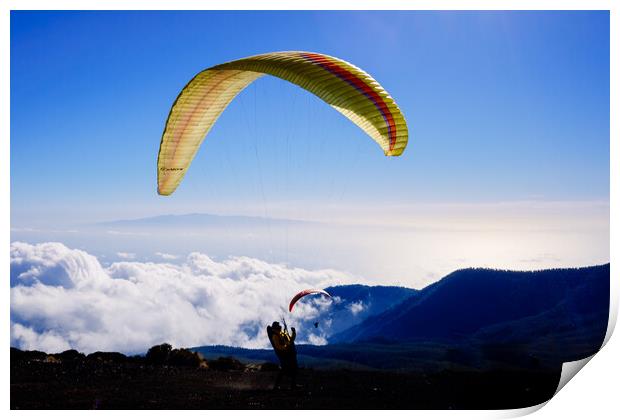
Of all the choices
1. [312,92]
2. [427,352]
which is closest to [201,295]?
[427,352]

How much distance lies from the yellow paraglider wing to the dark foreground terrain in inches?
135

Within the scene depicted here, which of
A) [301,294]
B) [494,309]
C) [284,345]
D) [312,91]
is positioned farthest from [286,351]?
[494,309]

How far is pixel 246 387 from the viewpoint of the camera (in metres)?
8.41

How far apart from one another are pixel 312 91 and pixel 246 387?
468 cm

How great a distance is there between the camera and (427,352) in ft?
48.0

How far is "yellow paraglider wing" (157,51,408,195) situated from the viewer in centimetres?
579

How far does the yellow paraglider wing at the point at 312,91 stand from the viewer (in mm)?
5793

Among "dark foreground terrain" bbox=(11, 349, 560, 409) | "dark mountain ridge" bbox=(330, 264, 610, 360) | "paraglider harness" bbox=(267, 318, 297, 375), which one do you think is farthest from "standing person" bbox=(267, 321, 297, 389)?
"dark mountain ridge" bbox=(330, 264, 610, 360)

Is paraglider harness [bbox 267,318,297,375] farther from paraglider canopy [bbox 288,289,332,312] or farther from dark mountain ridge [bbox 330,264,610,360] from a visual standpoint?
dark mountain ridge [bbox 330,264,610,360]

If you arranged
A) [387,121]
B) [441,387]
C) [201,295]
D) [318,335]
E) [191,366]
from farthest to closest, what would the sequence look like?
[201,295] < [318,335] < [191,366] < [441,387] < [387,121]

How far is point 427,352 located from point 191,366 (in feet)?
22.8

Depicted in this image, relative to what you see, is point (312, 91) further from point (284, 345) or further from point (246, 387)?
point (246, 387)

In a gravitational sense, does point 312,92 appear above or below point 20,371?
above

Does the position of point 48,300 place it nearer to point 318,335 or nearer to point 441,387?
point 318,335
